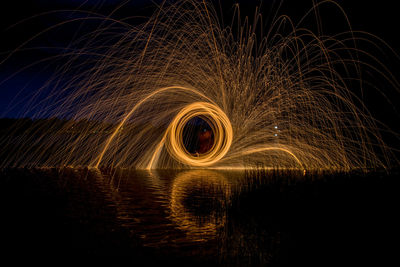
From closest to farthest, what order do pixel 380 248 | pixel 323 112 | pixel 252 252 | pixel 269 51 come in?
pixel 252 252
pixel 380 248
pixel 269 51
pixel 323 112

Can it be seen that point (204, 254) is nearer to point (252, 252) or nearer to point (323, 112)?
point (252, 252)

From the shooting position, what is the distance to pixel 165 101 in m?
18.4

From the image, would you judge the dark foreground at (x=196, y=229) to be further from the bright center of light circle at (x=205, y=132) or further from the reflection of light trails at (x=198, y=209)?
the bright center of light circle at (x=205, y=132)

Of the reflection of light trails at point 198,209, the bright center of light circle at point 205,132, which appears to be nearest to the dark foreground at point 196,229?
the reflection of light trails at point 198,209

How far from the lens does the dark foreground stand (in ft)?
12.5

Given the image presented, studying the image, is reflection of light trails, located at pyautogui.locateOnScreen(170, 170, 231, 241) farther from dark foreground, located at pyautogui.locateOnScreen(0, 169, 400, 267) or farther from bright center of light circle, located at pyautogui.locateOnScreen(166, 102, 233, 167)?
bright center of light circle, located at pyautogui.locateOnScreen(166, 102, 233, 167)

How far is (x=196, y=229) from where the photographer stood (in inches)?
199

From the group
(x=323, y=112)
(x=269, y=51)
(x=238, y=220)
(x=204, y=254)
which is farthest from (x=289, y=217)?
(x=323, y=112)

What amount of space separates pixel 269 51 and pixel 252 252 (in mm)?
13033

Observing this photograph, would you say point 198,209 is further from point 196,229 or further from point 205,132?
point 205,132

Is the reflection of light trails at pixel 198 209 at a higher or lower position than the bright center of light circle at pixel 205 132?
lower

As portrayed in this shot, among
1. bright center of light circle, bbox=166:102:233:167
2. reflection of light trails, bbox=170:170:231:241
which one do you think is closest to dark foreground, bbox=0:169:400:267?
reflection of light trails, bbox=170:170:231:241

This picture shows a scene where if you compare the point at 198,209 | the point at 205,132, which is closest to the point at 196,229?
the point at 198,209

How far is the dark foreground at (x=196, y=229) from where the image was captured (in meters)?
3.81
